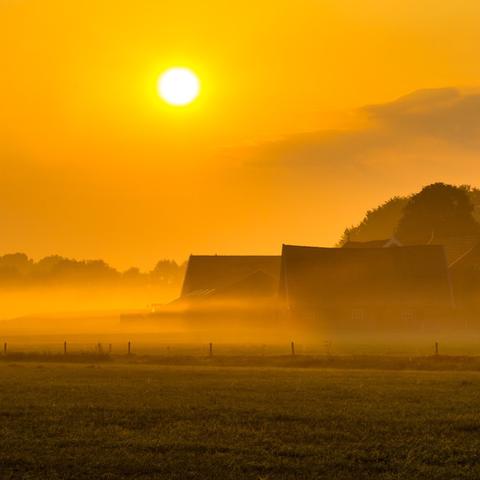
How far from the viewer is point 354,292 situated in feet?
305

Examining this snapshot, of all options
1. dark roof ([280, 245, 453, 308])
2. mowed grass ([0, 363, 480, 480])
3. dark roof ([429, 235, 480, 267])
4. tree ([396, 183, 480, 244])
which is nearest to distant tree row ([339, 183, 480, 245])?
tree ([396, 183, 480, 244])

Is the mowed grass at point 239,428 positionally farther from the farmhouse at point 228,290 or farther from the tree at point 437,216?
the tree at point 437,216

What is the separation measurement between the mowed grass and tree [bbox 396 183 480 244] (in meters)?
110

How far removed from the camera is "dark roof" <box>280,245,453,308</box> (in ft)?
301

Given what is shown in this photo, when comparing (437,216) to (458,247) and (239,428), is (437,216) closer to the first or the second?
(458,247)

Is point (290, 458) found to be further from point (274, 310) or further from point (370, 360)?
point (274, 310)

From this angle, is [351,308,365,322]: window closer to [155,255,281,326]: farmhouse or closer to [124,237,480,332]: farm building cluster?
[124,237,480,332]: farm building cluster

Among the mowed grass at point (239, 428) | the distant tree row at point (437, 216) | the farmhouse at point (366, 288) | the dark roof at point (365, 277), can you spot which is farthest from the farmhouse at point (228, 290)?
the mowed grass at point (239, 428)

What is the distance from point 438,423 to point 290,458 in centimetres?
596

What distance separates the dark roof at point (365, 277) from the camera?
91.8 m

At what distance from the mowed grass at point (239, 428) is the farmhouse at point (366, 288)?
57.0 metres

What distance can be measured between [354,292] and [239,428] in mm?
72803

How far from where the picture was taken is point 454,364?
42719mm

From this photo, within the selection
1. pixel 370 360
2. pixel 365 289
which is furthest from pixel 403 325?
pixel 370 360
